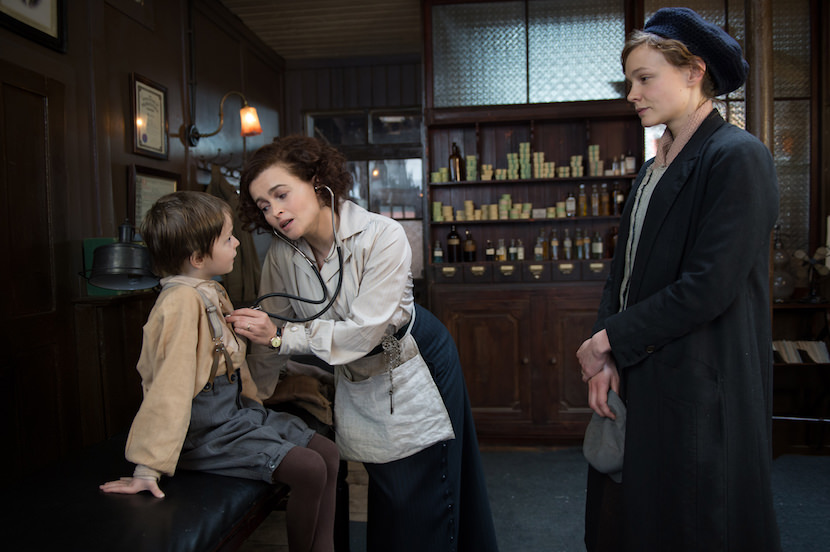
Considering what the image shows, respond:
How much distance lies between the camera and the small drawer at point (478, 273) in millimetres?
3758

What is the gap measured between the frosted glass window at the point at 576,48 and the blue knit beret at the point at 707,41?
109 inches

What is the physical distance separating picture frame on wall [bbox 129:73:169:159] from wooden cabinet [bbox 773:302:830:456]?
384 centimetres

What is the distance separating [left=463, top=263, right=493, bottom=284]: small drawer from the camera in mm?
3758

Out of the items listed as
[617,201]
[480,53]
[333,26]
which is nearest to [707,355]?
[617,201]

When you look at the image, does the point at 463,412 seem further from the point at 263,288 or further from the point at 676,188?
the point at 676,188

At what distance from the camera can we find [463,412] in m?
1.84

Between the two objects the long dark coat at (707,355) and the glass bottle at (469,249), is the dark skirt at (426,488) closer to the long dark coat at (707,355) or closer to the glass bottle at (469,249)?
the long dark coat at (707,355)

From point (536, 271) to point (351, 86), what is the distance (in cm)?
307

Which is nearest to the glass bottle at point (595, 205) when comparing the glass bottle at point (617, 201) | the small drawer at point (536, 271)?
the glass bottle at point (617, 201)

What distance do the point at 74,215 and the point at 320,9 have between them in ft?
8.92

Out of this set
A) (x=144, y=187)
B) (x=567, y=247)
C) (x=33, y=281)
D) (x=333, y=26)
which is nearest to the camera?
(x=33, y=281)

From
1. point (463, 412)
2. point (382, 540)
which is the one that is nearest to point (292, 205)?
point (463, 412)

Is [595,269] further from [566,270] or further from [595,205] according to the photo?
[595,205]

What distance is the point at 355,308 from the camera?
154cm
